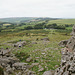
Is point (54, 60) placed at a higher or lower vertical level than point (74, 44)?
lower

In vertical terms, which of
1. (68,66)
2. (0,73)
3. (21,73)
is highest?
(68,66)

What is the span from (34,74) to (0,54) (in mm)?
14451

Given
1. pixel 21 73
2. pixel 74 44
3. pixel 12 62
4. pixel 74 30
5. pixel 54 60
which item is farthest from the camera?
pixel 74 30

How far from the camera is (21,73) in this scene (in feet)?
66.0

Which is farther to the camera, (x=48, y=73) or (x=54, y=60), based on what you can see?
(x=54, y=60)

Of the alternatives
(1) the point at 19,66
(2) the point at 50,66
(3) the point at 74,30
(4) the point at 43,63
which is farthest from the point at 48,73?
(3) the point at 74,30

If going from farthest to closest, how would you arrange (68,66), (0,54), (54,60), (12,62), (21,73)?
(0,54) → (54,60) → (12,62) → (21,73) → (68,66)

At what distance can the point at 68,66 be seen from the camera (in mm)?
16703

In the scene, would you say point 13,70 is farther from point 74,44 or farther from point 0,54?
point 74,44

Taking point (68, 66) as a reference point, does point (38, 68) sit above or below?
below

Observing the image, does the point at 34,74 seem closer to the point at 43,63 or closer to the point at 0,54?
the point at 43,63

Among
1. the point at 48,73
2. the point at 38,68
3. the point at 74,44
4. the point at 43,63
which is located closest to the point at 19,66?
the point at 38,68

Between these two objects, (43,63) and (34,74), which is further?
(43,63)

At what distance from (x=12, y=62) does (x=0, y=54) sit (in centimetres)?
695
